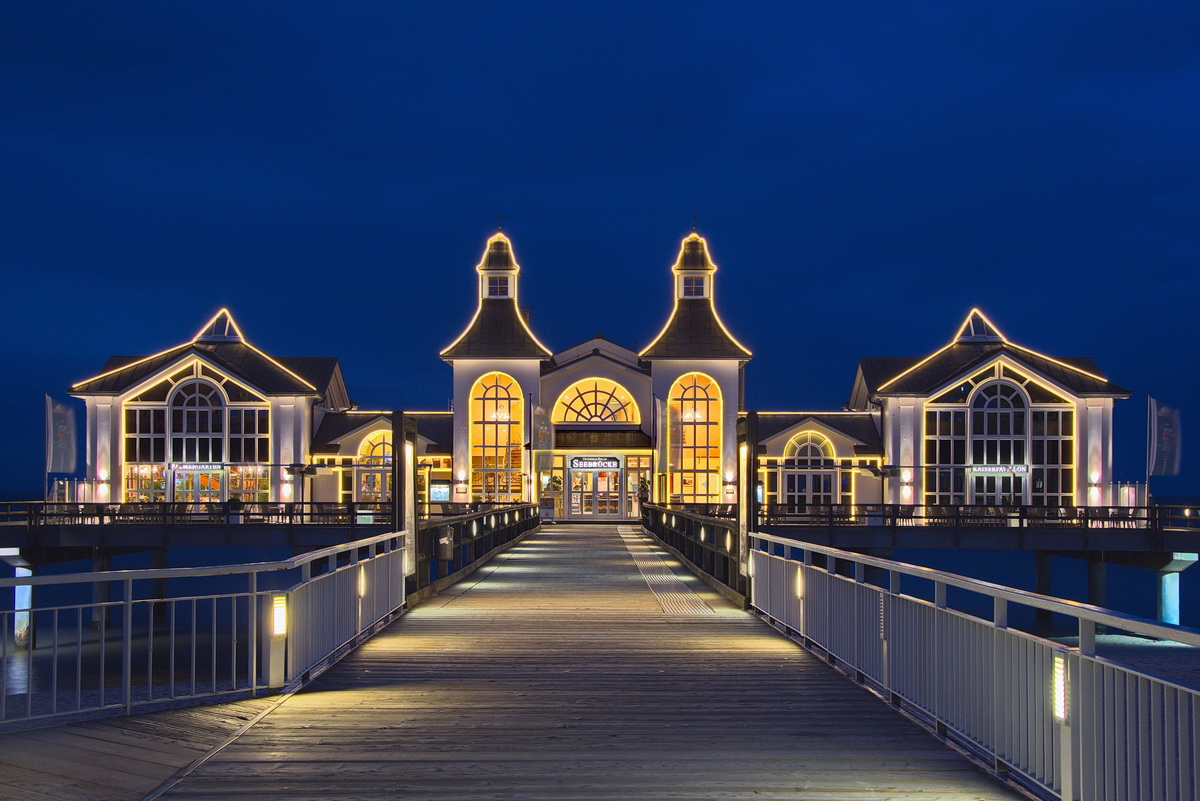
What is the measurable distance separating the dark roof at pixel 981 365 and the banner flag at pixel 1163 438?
5256mm

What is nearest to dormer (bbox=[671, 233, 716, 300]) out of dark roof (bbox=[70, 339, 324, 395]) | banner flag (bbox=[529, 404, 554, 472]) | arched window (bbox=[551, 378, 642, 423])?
arched window (bbox=[551, 378, 642, 423])

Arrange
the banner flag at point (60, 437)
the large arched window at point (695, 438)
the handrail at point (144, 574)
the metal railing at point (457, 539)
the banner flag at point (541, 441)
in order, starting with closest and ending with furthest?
the handrail at point (144, 574) < the metal railing at point (457, 539) < the banner flag at point (60, 437) < the banner flag at point (541, 441) < the large arched window at point (695, 438)

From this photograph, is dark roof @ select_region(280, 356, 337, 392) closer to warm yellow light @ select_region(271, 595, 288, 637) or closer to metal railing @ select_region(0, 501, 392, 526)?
metal railing @ select_region(0, 501, 392, 526)

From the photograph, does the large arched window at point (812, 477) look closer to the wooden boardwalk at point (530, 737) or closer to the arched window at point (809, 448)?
the arched window at point (809, 448)

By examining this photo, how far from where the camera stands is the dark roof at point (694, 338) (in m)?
52.6

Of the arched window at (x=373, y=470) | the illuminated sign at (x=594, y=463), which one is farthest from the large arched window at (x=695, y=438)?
the arched window at (x=373, y=470)

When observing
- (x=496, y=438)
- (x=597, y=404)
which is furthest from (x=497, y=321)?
(x=597, y=404)

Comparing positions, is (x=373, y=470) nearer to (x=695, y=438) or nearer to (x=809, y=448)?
(x=695, y=438)

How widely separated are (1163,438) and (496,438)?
26484 millimetres

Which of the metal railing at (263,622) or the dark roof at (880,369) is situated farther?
the dark roof at (880,369)

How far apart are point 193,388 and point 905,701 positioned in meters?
45.9

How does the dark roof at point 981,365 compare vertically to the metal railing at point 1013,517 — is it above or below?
above

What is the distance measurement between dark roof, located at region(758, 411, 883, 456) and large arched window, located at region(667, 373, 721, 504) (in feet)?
7.59

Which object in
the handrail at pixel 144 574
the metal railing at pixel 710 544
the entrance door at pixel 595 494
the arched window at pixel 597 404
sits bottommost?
the entrance door at pixel 595 494
